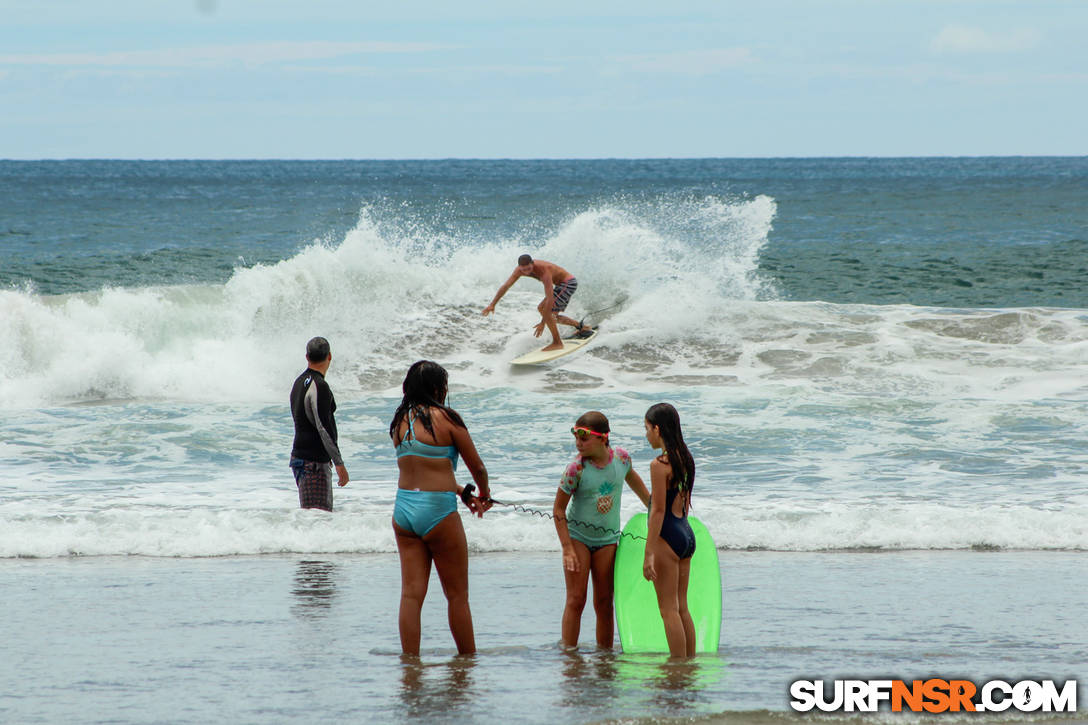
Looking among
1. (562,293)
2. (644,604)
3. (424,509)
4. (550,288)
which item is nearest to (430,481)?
(424,509)

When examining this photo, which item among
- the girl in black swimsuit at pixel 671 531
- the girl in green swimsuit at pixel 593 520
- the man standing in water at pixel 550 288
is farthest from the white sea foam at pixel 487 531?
the man standing in water at pixel 550 288

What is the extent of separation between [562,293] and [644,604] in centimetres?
1042

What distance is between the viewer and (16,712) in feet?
14.5

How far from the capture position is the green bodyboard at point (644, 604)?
5.34 m

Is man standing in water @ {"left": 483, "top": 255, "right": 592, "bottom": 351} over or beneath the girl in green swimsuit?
over

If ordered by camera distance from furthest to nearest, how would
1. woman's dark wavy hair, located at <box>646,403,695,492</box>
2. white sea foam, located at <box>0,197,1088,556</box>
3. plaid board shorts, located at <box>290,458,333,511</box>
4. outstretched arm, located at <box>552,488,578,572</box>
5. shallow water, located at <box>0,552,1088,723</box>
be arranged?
1. white sea foam, located at <box>0,197,1088,556</box>
2. plaid board shorts, located at <box>290,458,333,511</box>
3. outstretched arm, located at <box>552,488,578,572</box>
4. woman's dark wavy hair, located at <box>646,403,695,492</box>
5. shallow water, located at <box>0,552,1088,723</box>

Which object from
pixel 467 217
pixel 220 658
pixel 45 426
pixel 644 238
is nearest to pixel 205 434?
pixel 45 426

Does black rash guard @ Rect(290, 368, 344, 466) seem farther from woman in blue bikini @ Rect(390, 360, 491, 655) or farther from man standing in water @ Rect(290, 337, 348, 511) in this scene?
woman in blue bikini @ Rect(390, 360, 491, 655)

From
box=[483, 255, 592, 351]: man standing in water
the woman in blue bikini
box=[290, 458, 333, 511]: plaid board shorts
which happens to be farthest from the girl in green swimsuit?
box=[483, 255, 592, 351]: man standing in water

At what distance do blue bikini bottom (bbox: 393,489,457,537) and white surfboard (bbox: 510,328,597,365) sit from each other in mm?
10090

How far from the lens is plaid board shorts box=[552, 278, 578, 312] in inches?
613

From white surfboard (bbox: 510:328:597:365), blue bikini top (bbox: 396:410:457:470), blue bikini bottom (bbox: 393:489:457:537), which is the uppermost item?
blue bikini top (bbox: 396:410:457:470)

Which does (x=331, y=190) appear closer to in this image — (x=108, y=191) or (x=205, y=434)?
(x=108, y=191)

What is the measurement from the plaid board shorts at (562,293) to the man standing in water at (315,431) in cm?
801
